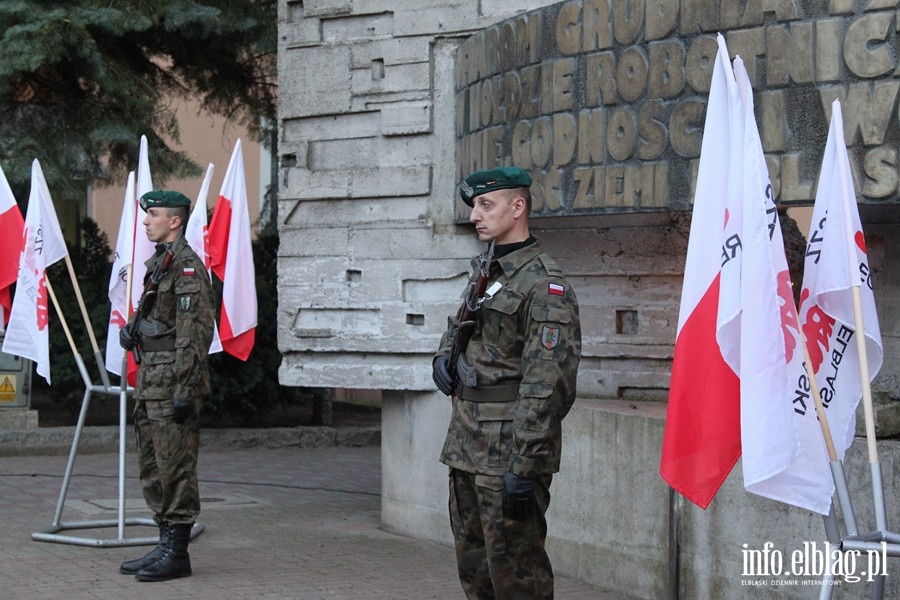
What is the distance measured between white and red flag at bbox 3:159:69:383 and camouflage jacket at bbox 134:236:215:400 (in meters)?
1.09

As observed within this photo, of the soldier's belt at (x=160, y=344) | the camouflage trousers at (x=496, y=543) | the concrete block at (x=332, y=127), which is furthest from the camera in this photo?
the concrete block at (x=332, y=127)

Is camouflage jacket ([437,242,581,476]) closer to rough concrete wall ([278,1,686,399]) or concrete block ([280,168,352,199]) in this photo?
rough concrete wall ([278,1,686,399])

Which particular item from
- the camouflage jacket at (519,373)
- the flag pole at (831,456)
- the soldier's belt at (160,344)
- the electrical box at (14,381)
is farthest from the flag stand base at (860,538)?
the electrical box at (14,381)

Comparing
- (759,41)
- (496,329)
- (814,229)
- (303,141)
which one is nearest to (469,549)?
(496,329)

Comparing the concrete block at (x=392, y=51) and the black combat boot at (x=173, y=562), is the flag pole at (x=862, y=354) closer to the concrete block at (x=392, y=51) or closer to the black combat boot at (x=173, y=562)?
the black combat boot at (x=173, y=562)

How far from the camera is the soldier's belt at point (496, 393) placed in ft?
15.7

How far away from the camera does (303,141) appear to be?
342 inches

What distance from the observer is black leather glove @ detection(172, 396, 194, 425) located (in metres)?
6.78

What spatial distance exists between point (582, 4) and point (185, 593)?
11.9ft

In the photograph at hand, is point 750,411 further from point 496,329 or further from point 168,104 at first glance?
point 168,104

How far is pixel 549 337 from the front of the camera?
464cm

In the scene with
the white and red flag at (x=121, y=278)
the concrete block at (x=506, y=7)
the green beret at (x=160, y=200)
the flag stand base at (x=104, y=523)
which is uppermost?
the concrete block at (x=506, y=7)

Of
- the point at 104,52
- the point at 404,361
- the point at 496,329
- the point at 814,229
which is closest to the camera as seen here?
the point at 814,229

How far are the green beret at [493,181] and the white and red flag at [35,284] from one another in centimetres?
389
